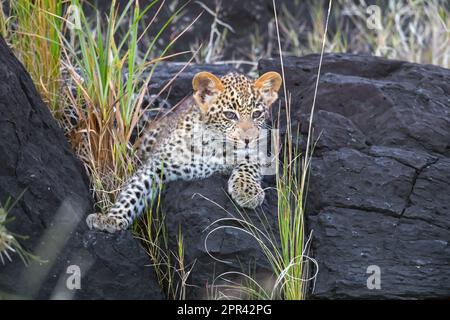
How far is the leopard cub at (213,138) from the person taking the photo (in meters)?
8.49

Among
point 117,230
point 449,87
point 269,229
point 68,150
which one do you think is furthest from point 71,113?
point 449,87

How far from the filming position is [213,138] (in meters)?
8.73

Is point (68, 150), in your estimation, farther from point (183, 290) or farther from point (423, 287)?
point (423, 287)

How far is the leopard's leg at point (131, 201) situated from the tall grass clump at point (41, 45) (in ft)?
3.79

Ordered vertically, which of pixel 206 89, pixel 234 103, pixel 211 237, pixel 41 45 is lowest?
pixel 211 237

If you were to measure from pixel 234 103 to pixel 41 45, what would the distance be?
73.9 inches

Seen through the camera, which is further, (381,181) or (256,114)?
(256,114)

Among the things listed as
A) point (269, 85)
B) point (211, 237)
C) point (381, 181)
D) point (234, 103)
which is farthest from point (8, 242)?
point (381, 181)

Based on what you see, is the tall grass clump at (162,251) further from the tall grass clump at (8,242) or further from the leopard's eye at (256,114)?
the tall grass clump at (8,242)

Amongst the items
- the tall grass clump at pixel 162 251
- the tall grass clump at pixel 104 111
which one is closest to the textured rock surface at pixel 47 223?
the tall grass clump at pixel 162 251

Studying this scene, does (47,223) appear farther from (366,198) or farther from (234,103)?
(366,198)

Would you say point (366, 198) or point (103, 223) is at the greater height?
point (366, 198)
